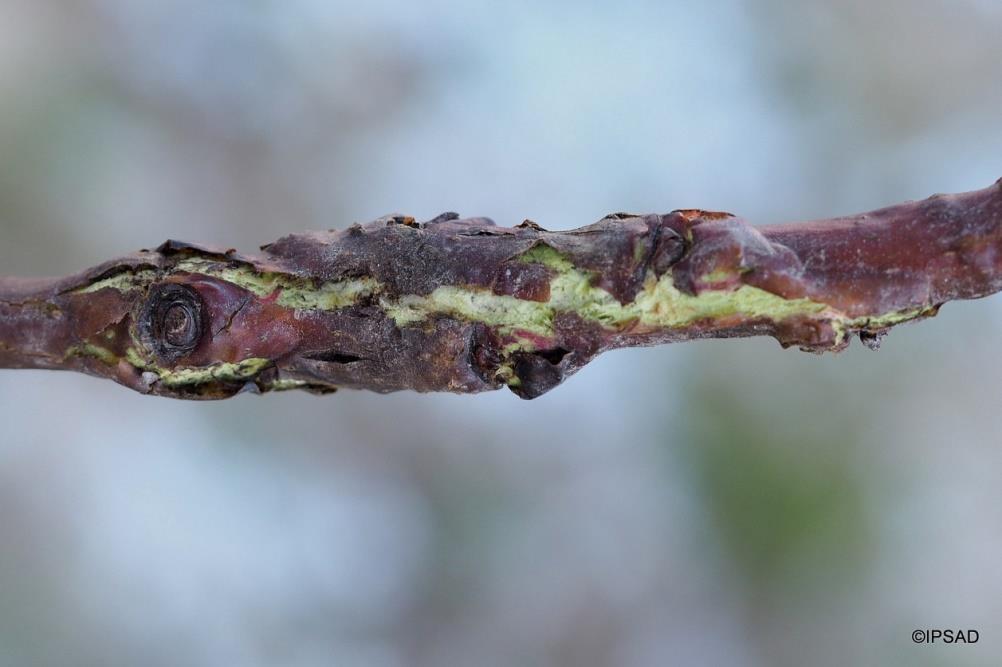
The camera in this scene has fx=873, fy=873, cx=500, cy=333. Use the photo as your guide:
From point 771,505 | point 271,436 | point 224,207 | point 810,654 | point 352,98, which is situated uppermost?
point 352,98

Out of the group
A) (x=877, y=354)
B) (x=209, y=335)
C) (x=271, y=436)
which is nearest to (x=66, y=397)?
(x=271, y=436)

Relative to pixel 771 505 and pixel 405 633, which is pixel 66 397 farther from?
pixel 771 505

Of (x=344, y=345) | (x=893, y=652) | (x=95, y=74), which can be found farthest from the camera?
(x=95, y=74)

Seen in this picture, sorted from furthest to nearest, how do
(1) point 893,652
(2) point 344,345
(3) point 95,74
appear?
(3) point 95,74, (1) point 893,652, (2) point 344,345

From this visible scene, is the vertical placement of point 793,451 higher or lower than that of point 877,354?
lower

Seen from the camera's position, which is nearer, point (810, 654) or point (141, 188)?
point (810, 654)

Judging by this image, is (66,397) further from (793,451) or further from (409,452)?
(793,451)

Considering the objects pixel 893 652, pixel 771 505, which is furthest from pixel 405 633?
pixel 893 652
